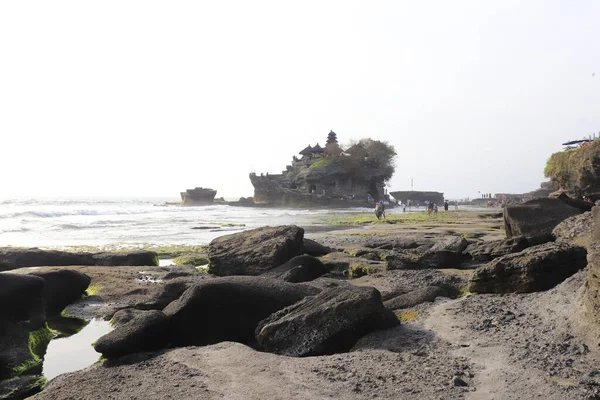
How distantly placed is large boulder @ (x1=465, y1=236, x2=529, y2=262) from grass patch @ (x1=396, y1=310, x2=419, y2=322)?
4.29 m

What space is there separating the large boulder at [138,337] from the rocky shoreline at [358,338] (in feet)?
0.06

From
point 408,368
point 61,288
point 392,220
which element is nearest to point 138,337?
point 408,368

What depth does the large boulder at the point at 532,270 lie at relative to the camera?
23.4 ft

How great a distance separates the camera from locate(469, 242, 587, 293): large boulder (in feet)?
23.4

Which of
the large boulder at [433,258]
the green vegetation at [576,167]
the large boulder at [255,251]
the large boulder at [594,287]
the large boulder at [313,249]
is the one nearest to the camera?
the large boulder at [594,287]

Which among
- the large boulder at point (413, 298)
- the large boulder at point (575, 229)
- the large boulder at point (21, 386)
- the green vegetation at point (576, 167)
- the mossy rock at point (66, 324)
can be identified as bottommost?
the mossy rock at point (66, 324)

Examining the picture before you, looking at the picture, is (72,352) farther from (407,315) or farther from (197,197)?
(197,197)

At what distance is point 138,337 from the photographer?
612 cm

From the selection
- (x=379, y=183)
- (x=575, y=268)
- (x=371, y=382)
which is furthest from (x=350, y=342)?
(x=379, y=183)

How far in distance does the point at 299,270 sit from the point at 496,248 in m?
4.60

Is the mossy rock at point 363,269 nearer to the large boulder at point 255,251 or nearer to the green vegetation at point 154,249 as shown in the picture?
the large boulder at point 255,251

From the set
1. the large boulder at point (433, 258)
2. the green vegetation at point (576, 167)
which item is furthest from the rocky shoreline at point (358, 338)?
the green vegetation at point (576, 167)

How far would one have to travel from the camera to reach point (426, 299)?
785cm

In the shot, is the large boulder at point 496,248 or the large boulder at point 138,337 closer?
the large boulder at point 138,337
